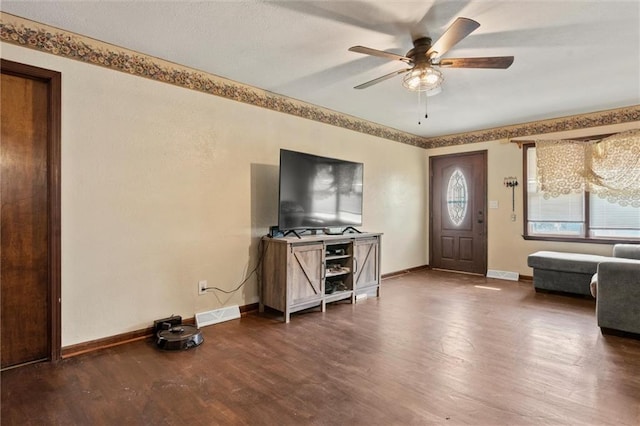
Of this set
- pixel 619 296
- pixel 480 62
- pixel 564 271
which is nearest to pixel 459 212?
pixel 564 271

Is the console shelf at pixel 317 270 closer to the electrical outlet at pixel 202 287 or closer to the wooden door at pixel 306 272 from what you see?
the wooden door at pixel 306 272

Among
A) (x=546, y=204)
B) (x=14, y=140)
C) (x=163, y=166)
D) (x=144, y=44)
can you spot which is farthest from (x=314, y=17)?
(x=546, y=204)

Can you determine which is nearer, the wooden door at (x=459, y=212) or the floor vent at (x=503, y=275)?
the floor vent at (x=503, y=275)

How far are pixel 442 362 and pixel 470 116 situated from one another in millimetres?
3720

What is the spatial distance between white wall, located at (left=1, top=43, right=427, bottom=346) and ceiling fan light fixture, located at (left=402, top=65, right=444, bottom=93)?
68.0 inches

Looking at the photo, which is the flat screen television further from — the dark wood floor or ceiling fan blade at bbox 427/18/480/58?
ceiling fan blade at bbox 427/18/480/58

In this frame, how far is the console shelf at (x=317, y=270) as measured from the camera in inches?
136

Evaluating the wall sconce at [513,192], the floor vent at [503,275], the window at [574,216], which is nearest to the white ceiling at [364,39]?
the window at [574,216]

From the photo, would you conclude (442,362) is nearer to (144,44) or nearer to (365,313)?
(365,313)

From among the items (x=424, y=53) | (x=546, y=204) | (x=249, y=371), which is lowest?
(x=249, y=371)

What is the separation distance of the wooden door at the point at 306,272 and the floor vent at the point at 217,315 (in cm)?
62

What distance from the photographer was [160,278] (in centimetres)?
306

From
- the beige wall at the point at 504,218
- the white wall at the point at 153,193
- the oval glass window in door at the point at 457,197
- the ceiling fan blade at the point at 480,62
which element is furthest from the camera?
the oval glass window in door at the point at 457,197

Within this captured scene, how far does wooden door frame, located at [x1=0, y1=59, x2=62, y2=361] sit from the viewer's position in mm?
2516
